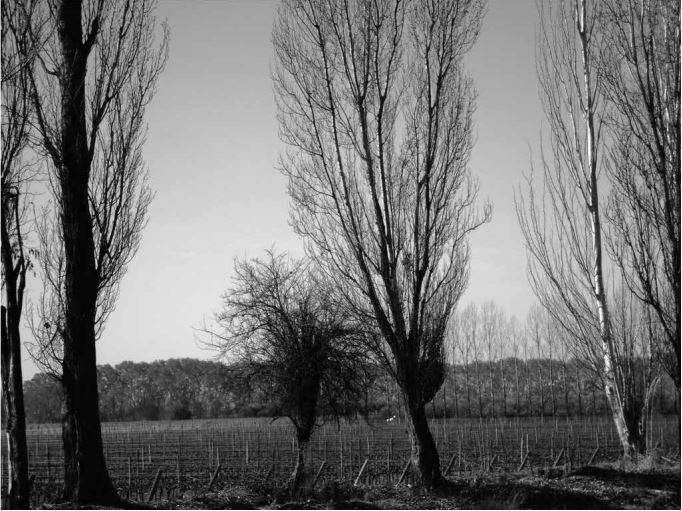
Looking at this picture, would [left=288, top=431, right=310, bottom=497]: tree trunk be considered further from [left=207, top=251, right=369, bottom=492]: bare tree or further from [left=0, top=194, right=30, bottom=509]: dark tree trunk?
[left=0, top=194, right=30, bottom=509]: dark tree trunk

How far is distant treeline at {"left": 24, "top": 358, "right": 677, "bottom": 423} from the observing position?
61469mm

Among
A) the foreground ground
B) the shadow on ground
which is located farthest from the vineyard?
the foreground ground

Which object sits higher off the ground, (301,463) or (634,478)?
(634,478)

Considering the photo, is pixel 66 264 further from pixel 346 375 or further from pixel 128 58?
pixel 346 375

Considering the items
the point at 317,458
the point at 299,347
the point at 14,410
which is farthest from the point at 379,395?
the point at 14,410

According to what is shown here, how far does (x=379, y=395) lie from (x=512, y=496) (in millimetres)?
46445

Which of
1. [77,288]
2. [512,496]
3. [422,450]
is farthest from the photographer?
[422,450]

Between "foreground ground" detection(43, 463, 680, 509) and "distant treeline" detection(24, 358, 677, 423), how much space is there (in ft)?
135

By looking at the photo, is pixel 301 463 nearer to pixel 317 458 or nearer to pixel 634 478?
pixel 634 478

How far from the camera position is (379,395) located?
55531mm

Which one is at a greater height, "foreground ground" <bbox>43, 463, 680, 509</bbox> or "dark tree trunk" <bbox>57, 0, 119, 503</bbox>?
"dark tree trunk" <bbox>57, 0, 119, 503</bbox>

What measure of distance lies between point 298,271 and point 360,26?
6.67m

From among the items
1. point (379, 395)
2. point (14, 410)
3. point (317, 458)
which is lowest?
point (317, 458)

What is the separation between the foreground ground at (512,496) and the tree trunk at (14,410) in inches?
36.9
